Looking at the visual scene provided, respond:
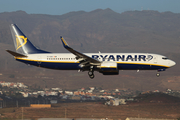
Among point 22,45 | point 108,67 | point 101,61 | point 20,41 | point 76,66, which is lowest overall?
point 108,67

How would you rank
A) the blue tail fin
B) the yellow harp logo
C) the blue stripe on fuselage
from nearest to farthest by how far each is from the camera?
1. the blue stripe on fuselage
2. the blue tail fin
3. the yellow harp logo

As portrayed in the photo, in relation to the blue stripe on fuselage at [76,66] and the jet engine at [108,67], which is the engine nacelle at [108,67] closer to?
the jet engine at [108,67]

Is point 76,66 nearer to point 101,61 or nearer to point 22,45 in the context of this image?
point 101,61

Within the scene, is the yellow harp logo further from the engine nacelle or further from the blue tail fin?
the engine nacelle

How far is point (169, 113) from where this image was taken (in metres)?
A: 134

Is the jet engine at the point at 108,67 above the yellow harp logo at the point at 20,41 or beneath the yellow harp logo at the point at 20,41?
beneath

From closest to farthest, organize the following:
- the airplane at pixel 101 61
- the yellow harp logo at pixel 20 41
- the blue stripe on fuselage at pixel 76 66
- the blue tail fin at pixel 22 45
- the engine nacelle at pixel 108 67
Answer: the engine nacelle at pixel 108 67, the airplane at pixel 101 61, the blue stripe on fuselage at pixel 76 66, the blue tail fin at pixel 22 45, the yellow harp logo at pixel 20 41

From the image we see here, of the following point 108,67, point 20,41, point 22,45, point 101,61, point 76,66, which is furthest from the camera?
point 20,41

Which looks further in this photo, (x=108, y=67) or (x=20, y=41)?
(x=20, y=41)

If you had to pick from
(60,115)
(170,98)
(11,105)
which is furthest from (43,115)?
(170,98)

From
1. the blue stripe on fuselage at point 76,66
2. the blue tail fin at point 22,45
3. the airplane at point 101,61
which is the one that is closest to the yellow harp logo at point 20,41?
the blue tail fin at point 22,45

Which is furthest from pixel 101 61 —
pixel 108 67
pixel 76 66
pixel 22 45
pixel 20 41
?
pixel 20 41

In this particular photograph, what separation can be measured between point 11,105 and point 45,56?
9495 centimetres

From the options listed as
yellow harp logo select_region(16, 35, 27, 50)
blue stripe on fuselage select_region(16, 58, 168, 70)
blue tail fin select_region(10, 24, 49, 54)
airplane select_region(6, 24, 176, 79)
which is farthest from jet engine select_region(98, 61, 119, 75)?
yellow harp logo select_region(16, 35, 27, 50)
